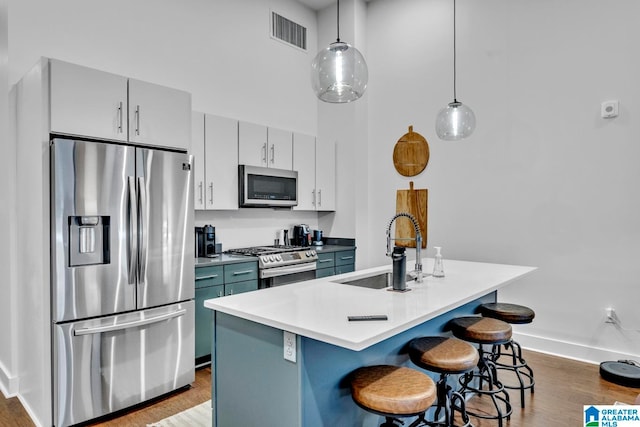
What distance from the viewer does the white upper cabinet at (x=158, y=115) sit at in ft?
9.38

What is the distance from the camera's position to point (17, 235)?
9.68 ft

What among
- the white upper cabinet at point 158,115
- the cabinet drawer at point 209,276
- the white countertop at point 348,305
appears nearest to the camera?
the white countertop at point 348,305

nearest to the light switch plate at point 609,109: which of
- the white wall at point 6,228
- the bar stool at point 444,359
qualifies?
the bar stool at point 444,359

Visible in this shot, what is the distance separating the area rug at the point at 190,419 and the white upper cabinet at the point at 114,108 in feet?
6.18

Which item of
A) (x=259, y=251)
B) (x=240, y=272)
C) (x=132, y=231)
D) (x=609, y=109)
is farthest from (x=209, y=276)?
(x=609, y=109)

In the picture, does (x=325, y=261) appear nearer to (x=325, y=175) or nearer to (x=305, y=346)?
(x=325, y=175)

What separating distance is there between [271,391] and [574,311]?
3202mm

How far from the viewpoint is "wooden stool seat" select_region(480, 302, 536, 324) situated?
279cm

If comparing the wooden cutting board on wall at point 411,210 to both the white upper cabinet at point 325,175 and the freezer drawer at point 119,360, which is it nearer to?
the white upper cabinet at point 325,175

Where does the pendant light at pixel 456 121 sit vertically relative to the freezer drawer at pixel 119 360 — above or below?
above

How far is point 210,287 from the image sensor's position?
3.45 meters

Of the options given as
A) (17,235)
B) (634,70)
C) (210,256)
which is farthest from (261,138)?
(634,70)

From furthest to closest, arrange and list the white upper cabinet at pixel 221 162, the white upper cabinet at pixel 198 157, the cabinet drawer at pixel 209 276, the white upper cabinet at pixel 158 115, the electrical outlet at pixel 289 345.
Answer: the white upper cabinet at pixel 221 162, the white upper cabinet at pixel 198 157, the cabinet drawer at pixel 209 276, the white upper cabinet at pixel 158 115, the electrical outlet at pixel 289 345

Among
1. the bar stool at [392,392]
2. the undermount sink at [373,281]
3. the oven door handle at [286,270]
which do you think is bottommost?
the bar stool at [392,392]
